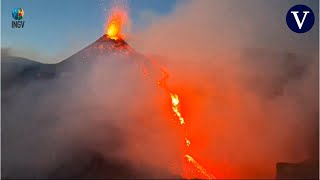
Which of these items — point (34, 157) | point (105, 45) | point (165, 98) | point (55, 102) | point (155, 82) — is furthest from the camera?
point (105, 45)

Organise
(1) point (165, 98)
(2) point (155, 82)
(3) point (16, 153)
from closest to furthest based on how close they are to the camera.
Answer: (3) point (16, 153), (1) point (165, 98), (2) point (155, 82)

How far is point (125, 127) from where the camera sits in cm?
3047

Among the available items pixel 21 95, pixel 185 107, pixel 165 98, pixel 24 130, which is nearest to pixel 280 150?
pixel 185 107

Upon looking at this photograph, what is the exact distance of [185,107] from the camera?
23.7 meters

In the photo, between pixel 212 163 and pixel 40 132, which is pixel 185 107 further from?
pixel 40 132

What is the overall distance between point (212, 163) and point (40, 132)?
1137 cm

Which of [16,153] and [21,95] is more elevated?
[21,95]

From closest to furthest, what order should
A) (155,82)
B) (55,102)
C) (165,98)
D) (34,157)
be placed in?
(34,157)
(55,102)
(165,98)
(155,82)

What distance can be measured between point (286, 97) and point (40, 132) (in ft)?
52.8

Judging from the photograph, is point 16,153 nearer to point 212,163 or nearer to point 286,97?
point 212,163

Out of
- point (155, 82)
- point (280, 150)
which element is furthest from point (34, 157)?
point (280, 150)

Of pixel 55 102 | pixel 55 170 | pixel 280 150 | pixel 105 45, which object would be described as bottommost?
pixel 55 170

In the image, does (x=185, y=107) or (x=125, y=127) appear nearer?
(x=185, y=107)

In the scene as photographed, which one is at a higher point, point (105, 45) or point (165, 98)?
point (105, 45)
